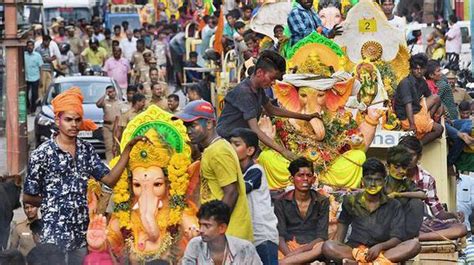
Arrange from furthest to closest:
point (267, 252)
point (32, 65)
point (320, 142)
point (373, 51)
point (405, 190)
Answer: point (32, 65) < point (373, 51) < point (320, 142) < point (405, 190) < point (267, 252)

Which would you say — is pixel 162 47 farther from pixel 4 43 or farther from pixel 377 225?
pixel 377 225

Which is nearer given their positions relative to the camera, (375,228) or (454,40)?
(375,228)

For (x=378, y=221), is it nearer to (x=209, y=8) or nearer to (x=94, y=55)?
(x=209, y=8)

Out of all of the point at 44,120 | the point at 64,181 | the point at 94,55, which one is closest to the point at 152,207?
the point at 64,181

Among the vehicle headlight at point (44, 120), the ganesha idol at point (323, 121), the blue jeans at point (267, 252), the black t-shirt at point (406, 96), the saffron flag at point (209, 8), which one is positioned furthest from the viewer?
the saffron flag at point (209, 8)

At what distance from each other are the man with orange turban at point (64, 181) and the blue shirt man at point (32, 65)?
21124 millimetres

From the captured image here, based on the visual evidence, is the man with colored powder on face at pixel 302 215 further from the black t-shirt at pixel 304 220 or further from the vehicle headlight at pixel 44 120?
the vehicle headlight at pixel 44 120

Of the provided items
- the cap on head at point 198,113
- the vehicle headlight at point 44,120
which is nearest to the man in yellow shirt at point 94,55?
the vehicle headlight at point 44,120

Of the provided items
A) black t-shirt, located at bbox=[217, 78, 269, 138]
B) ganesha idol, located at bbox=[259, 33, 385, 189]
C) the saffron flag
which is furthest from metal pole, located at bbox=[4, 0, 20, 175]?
the saffron flag

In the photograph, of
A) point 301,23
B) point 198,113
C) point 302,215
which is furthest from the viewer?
point 301,23

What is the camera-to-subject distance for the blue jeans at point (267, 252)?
37.0 ft

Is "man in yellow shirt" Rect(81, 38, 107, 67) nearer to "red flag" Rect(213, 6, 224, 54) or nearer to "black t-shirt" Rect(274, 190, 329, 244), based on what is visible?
"red flag" Rect(213, 6, 224, 54)

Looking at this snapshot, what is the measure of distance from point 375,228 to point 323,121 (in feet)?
8.16

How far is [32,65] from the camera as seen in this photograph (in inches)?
1286
